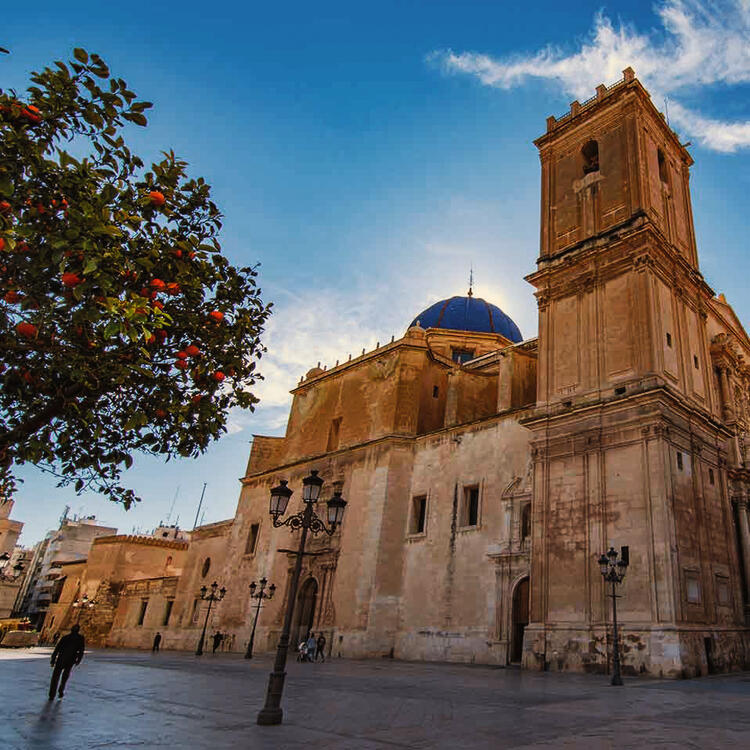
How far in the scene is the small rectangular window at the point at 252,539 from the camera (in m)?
30.6

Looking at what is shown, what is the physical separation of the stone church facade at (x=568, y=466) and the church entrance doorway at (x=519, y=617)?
0.10 metres

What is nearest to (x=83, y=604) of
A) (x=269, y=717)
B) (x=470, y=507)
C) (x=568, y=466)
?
(x=470, y=507)

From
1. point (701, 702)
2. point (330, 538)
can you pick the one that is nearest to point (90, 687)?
point (701, 702)

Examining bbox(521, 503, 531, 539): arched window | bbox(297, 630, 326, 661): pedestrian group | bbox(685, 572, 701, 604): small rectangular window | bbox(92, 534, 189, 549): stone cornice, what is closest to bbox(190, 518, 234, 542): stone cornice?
bbox(92, 534, 189, 549): stone cornice

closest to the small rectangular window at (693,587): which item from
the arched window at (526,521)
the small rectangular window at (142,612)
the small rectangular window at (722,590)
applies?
the small rectangular window at (722,590)

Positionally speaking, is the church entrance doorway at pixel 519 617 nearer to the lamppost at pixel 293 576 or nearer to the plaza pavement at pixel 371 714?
the plaza pavement at pixel 371 714

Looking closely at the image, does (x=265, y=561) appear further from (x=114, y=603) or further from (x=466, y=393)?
(x=114, y=603)

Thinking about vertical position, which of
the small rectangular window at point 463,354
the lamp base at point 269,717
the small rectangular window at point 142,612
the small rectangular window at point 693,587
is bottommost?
the lamp base at point 269,717

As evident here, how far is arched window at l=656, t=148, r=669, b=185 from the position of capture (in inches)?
931

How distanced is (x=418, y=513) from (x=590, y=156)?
1583 cm

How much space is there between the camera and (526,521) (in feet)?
65.9

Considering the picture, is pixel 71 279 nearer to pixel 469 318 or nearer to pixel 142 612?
pixel 469 318

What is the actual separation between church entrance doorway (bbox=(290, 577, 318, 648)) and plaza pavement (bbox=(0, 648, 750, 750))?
46.7 ft

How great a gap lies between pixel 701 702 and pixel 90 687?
9.65 meters
